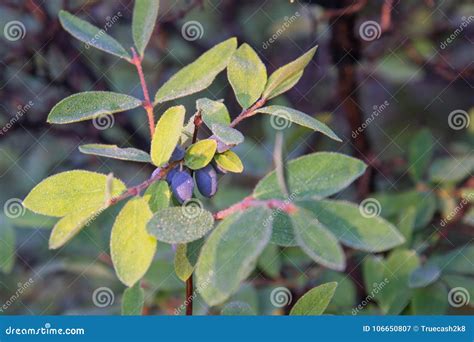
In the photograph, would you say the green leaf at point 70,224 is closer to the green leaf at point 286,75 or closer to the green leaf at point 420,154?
the green leaf at point 286,75

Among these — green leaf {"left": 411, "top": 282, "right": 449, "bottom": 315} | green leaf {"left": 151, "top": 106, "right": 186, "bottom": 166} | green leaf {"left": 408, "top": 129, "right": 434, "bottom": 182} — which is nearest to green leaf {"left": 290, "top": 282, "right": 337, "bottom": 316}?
green leaf {"left": 151, "top": 106, "right": 186, "bottom": 166}

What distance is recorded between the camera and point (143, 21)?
921 mm

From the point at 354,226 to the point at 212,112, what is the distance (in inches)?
7.8

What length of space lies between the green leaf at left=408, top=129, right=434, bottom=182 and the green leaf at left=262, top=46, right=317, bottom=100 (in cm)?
71

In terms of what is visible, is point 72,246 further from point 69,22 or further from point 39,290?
point 69,22

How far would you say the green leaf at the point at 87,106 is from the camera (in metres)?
A: 0.81

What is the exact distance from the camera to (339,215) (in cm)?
71

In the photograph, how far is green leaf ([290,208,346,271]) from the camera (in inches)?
25.5

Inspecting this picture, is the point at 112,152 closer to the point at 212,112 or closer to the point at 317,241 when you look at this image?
the point at 212,112

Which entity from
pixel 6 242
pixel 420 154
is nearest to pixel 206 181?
pixel 6 242

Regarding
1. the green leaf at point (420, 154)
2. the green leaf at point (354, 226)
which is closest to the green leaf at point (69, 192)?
the green leaf at point (354, 226)

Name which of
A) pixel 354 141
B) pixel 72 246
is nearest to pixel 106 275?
pixel 72 246

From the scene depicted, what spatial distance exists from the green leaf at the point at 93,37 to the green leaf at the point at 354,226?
1.07 feet

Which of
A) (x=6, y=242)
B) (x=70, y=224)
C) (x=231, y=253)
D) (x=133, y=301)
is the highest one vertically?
(x=231, y=253)
